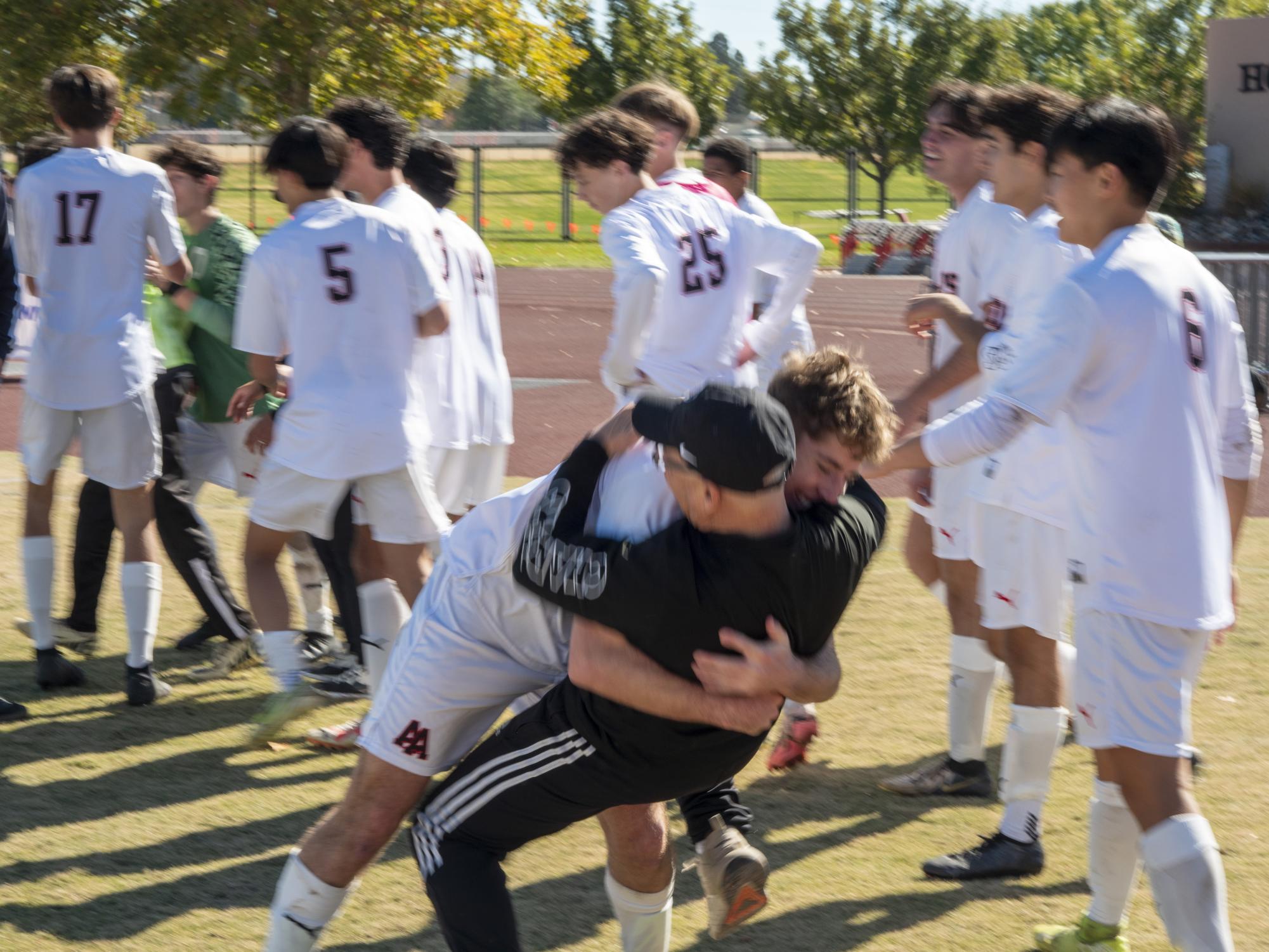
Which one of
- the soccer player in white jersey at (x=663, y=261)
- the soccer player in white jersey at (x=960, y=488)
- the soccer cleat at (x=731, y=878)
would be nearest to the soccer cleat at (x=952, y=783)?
the soccer player in white jersey at (x=960, y=488)

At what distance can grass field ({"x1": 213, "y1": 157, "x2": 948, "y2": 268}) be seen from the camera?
109 ft

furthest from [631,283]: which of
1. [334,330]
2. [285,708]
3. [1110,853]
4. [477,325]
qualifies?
[1110,853]

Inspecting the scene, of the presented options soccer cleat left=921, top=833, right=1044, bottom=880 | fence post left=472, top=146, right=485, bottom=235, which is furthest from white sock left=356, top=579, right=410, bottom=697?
fence post left=472, top=146, right=485, bottom=235

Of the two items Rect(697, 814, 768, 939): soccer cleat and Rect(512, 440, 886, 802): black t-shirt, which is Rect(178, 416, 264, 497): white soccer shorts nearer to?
Rect(697, 814, 768, 939): soccer cleat

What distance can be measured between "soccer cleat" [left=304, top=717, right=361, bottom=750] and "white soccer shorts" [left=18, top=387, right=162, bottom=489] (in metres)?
1.21

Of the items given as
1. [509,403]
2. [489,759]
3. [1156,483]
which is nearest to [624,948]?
[489,759]

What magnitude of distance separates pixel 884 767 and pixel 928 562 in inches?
33.9

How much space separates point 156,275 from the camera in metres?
5.93

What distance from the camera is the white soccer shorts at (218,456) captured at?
642 cm

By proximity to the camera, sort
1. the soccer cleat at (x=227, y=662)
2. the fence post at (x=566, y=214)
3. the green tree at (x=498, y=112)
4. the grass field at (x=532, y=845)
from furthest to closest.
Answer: the green tree at (x=498, y=112)
the fence post at (x=566, y=214)
the soccer cleat at (x=227, y=662)
the grass field at (x=532, y=845)

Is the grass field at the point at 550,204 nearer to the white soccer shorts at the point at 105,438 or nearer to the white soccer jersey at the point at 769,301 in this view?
the white soccer jersey at the point at 769,301

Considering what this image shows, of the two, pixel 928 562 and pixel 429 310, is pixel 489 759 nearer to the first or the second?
pixel 429 310

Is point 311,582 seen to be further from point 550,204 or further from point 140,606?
point 550,204

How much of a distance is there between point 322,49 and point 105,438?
47.7ft
